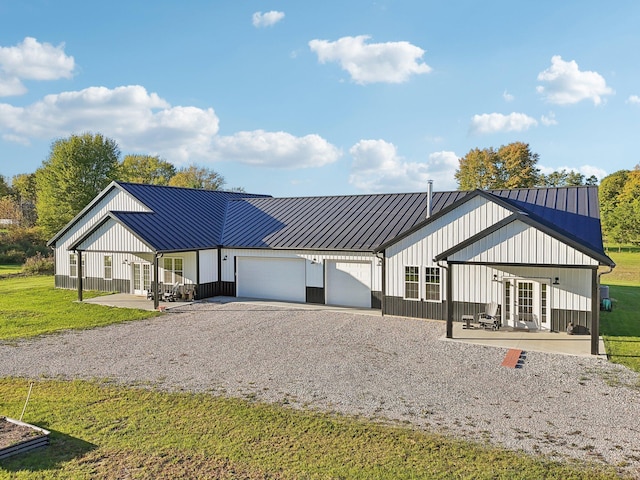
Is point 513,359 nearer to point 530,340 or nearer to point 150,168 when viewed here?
point 530,340

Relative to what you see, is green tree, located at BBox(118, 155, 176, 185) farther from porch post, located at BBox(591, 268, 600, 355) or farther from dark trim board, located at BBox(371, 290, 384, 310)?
porch post, located at BBox(591, 268, 600, 355)

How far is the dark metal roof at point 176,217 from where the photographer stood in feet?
72.8

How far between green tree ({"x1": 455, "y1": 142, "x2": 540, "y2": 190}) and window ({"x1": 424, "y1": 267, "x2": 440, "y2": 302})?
40.1 metres

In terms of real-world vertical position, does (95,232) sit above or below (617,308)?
above

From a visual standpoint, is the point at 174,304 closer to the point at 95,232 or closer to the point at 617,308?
the point at 95,232

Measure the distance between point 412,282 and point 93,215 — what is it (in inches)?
713

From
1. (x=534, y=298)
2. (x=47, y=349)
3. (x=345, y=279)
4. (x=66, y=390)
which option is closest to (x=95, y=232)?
(x=47, y=349)

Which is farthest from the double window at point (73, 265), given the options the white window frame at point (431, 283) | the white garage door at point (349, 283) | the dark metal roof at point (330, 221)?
the white window frame at point (431, 283)

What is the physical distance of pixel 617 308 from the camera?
20.8 metres

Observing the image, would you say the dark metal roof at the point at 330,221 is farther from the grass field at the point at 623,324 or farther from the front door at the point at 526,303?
the grass field at the point at 623,324

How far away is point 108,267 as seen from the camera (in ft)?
83.4

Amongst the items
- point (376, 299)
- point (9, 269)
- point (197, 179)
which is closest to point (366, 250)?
point (376, 299)

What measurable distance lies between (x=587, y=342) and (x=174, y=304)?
16.1 metres

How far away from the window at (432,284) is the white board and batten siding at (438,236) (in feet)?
0.66
